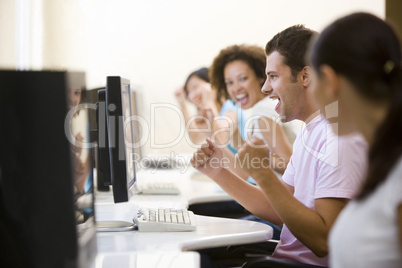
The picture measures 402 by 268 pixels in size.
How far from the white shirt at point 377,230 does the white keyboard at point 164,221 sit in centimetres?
77

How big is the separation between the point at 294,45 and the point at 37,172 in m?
0.97

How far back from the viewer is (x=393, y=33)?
32.0 inches

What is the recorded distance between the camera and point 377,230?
74 centimetres

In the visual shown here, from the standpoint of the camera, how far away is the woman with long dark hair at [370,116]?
0.74m

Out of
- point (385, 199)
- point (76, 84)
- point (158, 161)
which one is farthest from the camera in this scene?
point (158, 161)

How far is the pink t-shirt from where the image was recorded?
4.20 ft

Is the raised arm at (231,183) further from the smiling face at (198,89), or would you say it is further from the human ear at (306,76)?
the smiling face at (198,89)

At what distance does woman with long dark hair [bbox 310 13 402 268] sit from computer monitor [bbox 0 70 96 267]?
468mm

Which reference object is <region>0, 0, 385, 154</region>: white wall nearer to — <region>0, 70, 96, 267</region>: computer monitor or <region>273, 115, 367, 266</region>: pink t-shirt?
<region>273, 115, 367, 266</region>: pink t-shirt

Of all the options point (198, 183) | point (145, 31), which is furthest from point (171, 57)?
point (198, 183)

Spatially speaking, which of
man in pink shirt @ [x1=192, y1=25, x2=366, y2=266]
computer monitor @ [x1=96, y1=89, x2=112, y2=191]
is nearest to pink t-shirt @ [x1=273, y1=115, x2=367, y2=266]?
man in pink shirt @ [x1=192, y1=25, x2=366, y2=266]

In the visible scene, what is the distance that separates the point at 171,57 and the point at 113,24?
24.2 inches

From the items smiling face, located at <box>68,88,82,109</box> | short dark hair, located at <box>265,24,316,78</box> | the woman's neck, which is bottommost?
the woman's neck

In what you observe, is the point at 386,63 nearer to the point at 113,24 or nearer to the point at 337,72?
the point at 337,72
